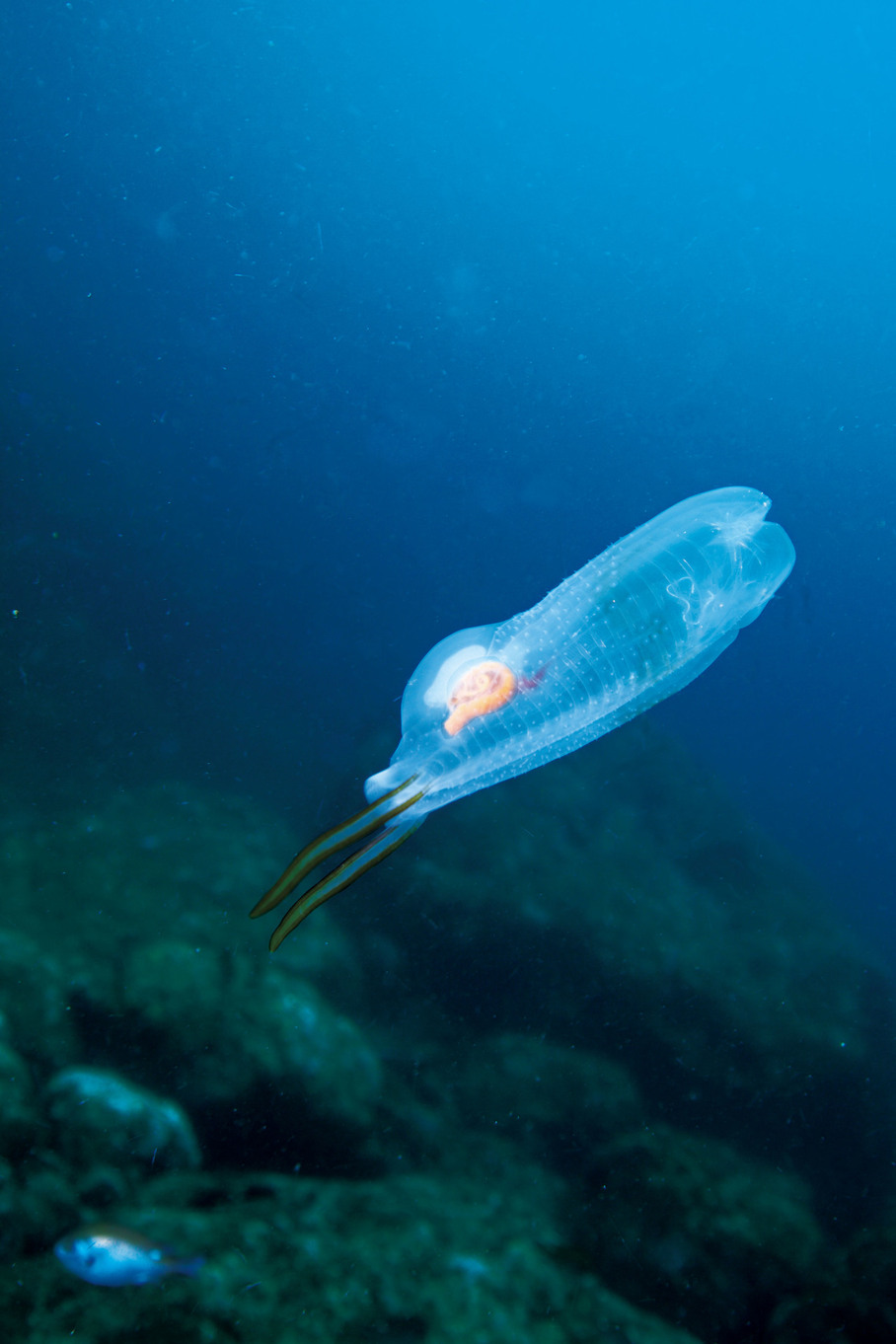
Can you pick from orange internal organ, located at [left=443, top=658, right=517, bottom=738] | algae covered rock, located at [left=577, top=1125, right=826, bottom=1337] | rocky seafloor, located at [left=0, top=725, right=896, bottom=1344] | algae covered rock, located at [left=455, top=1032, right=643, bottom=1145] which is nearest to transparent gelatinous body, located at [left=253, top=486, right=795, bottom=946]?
orange internal organ, located at [left=443, top=658, right=517, bottom=738]

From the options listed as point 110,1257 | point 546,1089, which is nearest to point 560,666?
point 546,1089

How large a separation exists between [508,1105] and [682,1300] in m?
1.55

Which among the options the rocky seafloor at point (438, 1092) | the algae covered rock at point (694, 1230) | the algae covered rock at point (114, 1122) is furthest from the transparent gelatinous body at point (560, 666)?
the algae covered rock at point (694, 1230)

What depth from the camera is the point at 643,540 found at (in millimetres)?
4465

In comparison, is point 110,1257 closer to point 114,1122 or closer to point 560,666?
point 114,1122

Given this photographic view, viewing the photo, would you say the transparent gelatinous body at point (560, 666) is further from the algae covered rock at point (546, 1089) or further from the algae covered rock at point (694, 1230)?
the algae covered rock at point (694, 1230)

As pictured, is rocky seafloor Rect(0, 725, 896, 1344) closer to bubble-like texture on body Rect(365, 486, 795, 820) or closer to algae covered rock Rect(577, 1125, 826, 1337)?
algae covered rock Rect(577, 1125, 826, 1337)

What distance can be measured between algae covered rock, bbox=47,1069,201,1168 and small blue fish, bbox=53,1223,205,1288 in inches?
20.8

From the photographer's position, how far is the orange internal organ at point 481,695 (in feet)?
13.3

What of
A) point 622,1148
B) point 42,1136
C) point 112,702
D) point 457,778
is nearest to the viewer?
point 42,1136

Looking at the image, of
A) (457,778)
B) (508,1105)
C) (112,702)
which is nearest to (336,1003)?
(508,1105)

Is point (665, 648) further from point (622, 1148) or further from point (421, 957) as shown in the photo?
point (622, 1148)

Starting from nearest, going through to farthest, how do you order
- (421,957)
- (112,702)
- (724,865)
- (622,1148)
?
(622,1148)
(421,957)
(112,702)
(724,865)

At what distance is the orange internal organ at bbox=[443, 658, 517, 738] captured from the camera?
4.04 m
